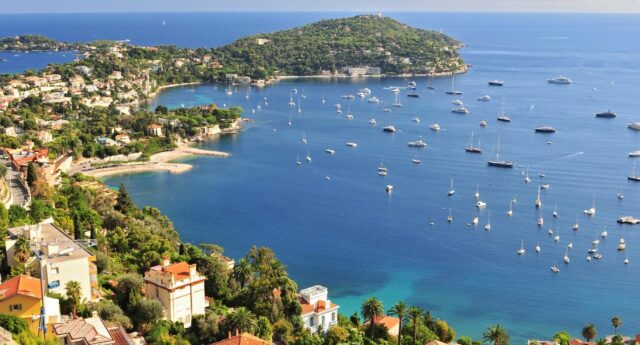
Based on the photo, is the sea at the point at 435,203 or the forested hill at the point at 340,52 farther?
the forested hill at the point at 340,52

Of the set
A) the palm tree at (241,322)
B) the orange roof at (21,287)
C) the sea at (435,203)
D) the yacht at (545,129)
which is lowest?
the sea at (435,203)

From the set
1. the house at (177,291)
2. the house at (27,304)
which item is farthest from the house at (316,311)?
the house at (27,304)

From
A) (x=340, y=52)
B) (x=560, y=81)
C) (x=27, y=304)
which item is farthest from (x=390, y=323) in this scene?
(x=340, y=52)

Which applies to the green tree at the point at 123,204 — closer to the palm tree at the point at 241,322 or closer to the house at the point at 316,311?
the house at the point at 316,311

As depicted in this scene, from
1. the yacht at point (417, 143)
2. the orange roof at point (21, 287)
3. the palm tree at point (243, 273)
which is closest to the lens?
the orange roof at point (21, 287)

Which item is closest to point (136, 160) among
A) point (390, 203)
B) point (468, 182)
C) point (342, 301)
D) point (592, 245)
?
point (390, 203)

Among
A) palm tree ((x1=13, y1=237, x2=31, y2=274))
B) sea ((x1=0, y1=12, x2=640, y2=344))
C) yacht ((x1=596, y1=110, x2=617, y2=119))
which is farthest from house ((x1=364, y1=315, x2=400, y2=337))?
yacht ((x1=596, y1=110, x2=617, y2=119))
